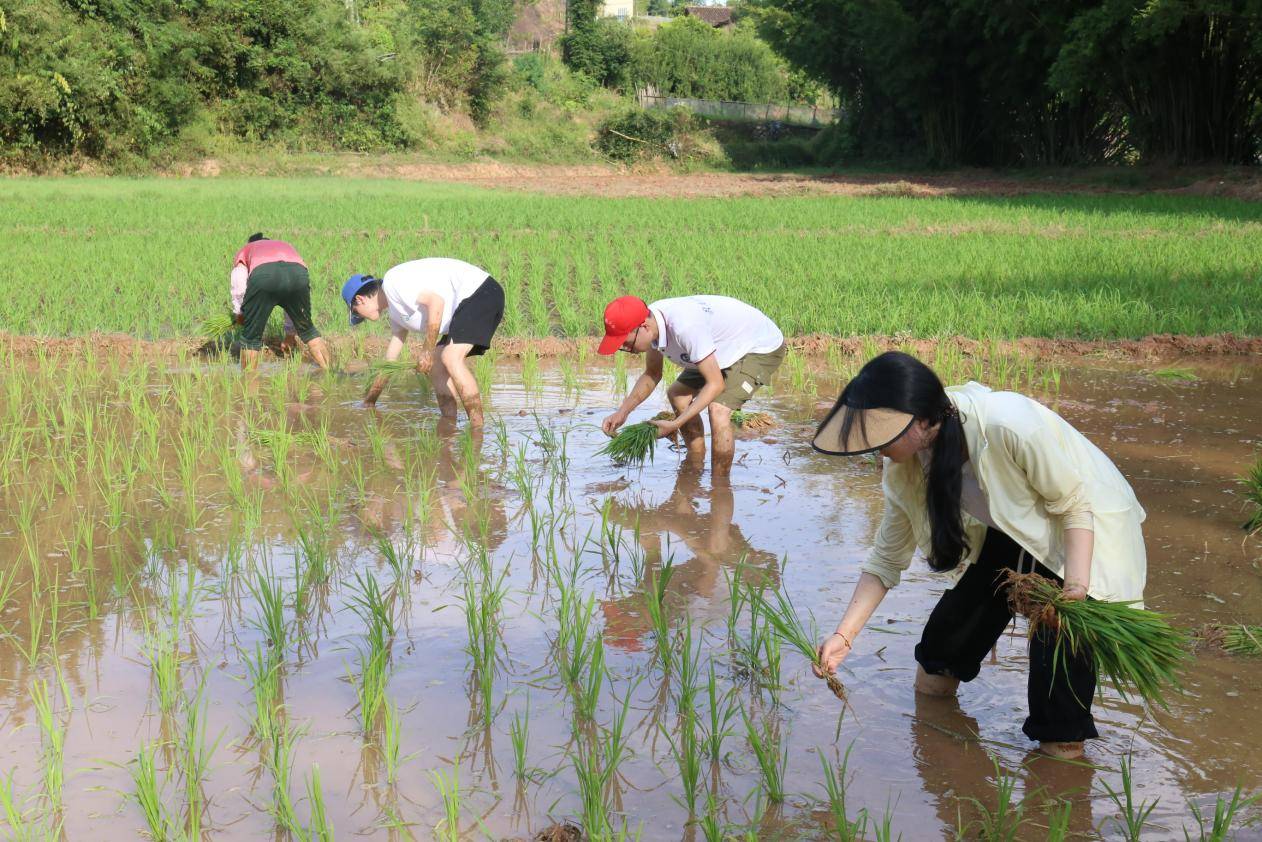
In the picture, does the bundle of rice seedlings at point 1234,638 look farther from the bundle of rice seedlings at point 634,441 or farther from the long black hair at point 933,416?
the bundle of rice seedlings at point 634,441

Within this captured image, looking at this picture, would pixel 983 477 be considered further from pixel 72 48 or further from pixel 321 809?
pixel 72 48

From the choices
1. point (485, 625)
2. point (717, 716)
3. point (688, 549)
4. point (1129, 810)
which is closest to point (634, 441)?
point (688, 549)

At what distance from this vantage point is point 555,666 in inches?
123

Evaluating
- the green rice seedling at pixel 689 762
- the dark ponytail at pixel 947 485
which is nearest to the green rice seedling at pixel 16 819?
the green rice seedling at pixel 689 762

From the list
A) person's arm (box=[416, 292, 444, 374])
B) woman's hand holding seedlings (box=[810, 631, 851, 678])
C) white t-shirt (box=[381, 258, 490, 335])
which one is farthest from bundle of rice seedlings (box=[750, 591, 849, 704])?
white t-shirt (box=[381, 258, 490, 335])

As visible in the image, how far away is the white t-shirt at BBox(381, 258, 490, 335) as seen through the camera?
17.7 ft

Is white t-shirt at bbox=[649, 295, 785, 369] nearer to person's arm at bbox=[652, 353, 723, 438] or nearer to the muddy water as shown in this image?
person's arm at bbox=[652, 353, 723, 438]

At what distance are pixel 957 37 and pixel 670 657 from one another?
25091 millimetres

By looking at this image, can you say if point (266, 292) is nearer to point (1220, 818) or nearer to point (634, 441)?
point (634, 441)

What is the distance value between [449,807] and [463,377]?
3485mm

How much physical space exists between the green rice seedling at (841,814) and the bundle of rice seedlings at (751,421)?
3.18 m

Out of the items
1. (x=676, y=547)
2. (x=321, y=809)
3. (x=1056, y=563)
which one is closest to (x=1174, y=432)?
(x=676, y=547)

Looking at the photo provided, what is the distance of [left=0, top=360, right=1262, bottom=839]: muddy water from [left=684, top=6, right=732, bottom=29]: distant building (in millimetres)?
53542

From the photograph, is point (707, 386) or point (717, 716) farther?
point (707, 386)
